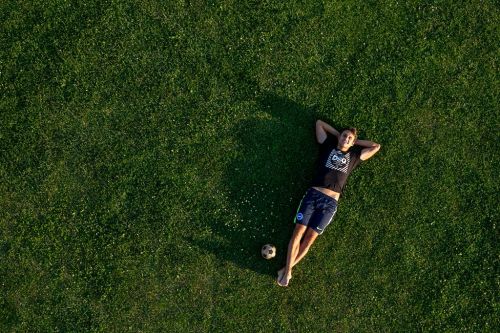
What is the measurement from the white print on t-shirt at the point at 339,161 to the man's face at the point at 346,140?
7.7 inches

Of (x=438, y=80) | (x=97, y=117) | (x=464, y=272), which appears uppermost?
(x=438, y=80)

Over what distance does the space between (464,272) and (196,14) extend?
918 cm

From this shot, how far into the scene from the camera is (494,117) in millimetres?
13047

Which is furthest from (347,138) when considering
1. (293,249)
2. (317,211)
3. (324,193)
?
Answer: (293,249)

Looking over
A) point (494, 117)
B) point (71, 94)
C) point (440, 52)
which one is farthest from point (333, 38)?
point (71, 94)

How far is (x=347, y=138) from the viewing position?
482 inches

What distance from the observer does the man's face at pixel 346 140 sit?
12.3 metres

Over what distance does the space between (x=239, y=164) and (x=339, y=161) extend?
7.98 ft

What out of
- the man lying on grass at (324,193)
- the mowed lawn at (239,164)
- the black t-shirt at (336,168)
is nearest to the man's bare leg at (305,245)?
A: the man lying on grass at (324,193)

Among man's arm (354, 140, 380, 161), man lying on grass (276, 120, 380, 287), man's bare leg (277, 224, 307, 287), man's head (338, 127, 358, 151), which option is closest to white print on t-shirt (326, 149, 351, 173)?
man lying on grass (276, 120, 380, 287)

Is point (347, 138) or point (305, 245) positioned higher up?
point (347, 138)

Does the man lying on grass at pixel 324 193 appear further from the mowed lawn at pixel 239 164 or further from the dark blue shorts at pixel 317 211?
the mowed lawn at pixel 239 164

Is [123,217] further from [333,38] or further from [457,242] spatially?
[457,242]

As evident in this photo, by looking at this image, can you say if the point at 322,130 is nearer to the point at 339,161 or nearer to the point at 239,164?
the point at 339,161
